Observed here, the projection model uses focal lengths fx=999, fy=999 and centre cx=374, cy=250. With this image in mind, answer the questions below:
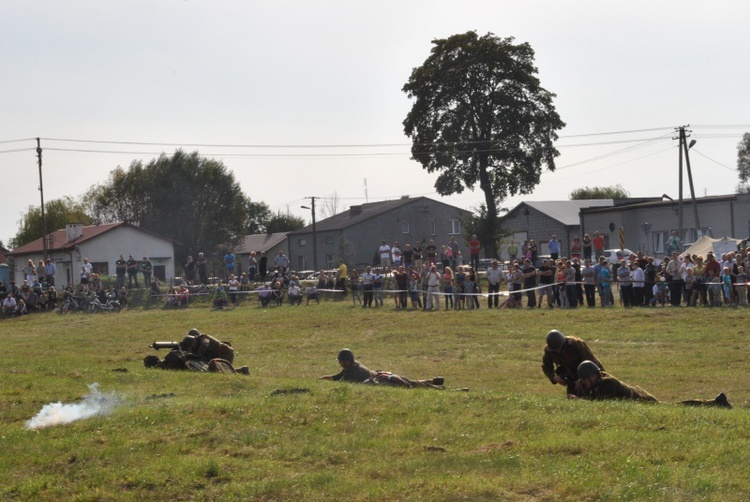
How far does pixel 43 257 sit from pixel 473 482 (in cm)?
6457

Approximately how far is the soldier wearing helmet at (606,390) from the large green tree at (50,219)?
3908 inches

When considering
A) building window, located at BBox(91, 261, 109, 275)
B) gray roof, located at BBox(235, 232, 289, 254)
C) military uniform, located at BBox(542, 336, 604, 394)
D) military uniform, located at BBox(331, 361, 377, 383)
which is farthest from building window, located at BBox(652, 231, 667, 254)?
gray roof, located at BBox(235, 232, 289, 254)

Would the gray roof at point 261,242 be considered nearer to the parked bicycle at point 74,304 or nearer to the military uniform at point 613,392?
the parked bicycle at point 74,304

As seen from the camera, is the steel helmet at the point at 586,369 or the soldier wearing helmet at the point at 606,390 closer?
the soldier wearing helmet at the point at 606,390

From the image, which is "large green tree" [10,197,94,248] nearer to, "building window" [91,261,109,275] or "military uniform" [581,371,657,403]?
"building window" [91,261,109,275]

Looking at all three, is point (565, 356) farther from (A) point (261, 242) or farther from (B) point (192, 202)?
(A) point (261, 242)

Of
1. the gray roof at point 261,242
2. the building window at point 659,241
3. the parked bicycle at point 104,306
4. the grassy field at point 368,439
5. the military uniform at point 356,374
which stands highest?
the gray roof at point 261,242

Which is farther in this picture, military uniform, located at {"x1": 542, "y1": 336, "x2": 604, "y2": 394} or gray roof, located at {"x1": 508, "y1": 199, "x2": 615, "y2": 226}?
gray roof, located at {"x1": 508, "y1": 199, "x2": 615, "y2": 226}

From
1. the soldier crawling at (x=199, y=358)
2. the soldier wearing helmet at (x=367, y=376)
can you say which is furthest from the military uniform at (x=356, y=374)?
the soldier crawling at (x=199, y=358)

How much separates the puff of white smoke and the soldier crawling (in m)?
3.87

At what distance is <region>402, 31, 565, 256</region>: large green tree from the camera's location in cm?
6519

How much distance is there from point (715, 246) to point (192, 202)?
63.9 meters

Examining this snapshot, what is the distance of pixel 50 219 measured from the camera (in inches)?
4294

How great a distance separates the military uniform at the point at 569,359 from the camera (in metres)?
14.9
